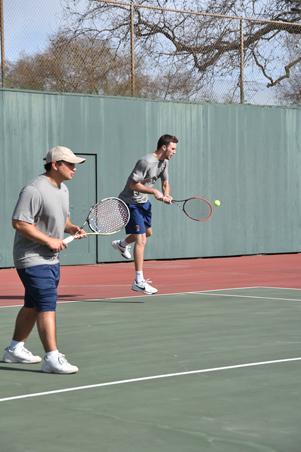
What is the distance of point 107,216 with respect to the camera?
9.70 meters

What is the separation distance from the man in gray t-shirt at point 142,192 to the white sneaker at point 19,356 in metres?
4.53

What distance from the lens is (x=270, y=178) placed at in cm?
2159

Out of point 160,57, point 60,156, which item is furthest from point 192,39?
point 60,156

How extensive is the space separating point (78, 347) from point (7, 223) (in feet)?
32.1

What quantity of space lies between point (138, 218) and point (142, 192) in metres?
0.40

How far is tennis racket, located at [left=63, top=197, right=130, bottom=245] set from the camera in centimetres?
949

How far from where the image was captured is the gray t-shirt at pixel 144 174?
12.2 metres

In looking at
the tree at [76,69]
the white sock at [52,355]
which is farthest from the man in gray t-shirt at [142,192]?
the tree at [76,69]

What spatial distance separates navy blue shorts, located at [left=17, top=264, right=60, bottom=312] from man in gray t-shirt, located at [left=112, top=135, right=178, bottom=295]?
477cm

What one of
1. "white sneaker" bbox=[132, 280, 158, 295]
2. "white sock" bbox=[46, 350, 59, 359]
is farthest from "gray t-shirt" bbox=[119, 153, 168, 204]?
"white sock" bbox=[46, 350, 59, 359]

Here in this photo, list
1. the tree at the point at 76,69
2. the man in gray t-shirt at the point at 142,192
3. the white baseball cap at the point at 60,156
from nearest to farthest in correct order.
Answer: the white baseball cap at the point at 60,156 < the man in gray t-shirt at the point at 142,192 < the tree at the point at 76,69

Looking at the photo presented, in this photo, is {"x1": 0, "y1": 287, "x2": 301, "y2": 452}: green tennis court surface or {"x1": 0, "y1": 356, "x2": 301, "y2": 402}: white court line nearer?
{"x1": 0, "y1": 287, "x2": 301, "y2": 452}: green tennis court surface

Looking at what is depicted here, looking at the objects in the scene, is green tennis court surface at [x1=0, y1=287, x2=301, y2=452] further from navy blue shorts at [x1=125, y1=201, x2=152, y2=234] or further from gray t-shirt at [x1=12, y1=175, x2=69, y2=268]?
navy blue shorts at [x1=125, y1=201, x2=152, y2=234]

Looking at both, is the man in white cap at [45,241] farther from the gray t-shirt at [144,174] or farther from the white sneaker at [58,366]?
the gray t-shirt at [144,174]
